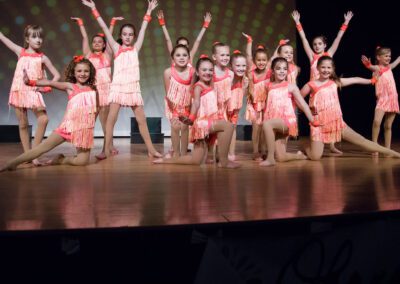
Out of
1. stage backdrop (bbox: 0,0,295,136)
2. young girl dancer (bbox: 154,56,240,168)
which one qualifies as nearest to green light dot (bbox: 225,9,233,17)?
stage backdrop (bbox: 0,0,295,136)

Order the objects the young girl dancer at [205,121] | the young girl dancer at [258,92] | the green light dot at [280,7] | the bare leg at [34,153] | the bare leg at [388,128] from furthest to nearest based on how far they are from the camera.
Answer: the green light dot at [280,7] → the bare leg at [388,128] → the young girl dancer at [258,92] → the young girl dancer at [205,121] → the bare leg at [34,153]

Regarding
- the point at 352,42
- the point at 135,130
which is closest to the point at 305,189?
the point at 135,130

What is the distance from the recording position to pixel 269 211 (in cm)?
193

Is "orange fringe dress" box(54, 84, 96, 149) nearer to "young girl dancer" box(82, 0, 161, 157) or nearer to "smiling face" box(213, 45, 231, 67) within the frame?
"young girl dancer" box(82, 0, 161, 157)

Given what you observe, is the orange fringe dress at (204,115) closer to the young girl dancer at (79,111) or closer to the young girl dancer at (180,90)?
the young girl dancer at (180,90)

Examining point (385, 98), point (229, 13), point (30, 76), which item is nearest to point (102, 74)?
→ point (30, 76)

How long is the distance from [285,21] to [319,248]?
6935mm

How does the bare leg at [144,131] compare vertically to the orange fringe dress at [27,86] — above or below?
below

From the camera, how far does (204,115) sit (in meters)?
3.77

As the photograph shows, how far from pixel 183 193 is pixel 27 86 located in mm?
2334

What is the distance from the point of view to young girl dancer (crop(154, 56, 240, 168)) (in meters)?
3.73

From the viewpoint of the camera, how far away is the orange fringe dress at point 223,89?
13.6 feet

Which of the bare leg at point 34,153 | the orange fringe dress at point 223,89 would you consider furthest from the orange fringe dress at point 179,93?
the bare leg at point 34,153

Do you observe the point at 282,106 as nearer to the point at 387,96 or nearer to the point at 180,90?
the point at 180,90
